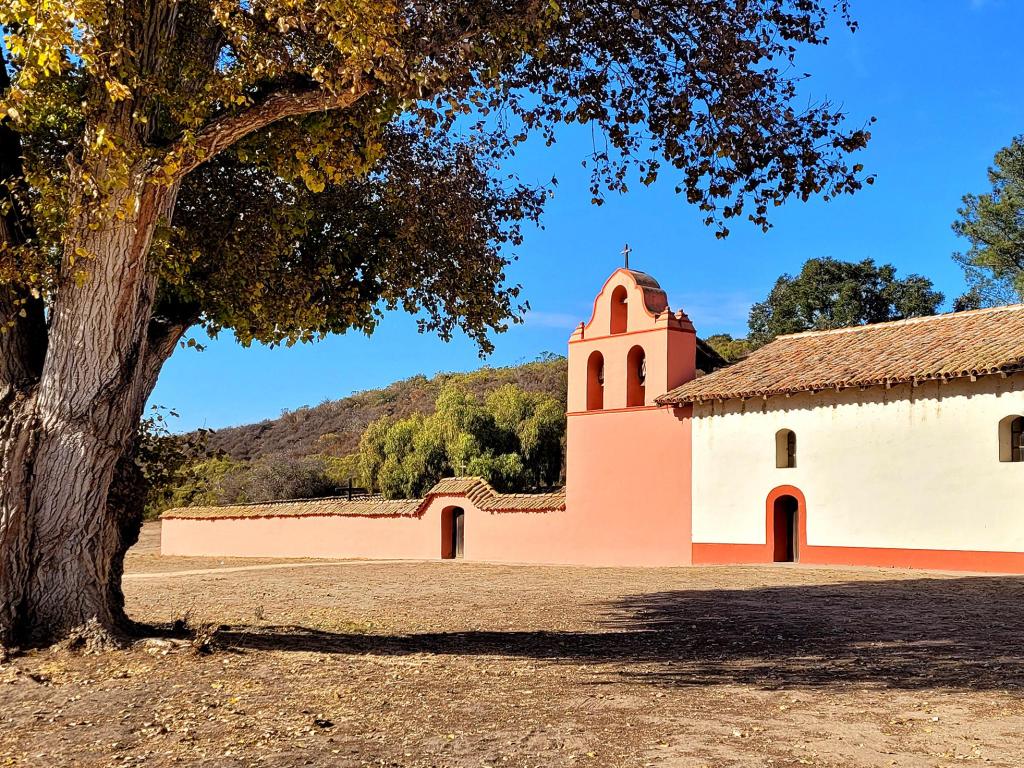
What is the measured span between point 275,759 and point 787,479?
1907 cm

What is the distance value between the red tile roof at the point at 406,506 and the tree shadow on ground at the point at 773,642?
13.3m

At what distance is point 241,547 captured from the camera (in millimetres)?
32969

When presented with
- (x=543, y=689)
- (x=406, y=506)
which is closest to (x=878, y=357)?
(x=406, y=506)

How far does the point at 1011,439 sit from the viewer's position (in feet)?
64.1

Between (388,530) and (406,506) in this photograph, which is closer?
(406,506)

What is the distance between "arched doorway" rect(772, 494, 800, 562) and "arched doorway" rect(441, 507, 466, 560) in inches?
358

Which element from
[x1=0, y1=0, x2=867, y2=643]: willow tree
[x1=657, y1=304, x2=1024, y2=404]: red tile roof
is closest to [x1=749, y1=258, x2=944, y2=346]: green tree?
[x1=657, y1=304, x2=1024, y2=404]: red tile roof

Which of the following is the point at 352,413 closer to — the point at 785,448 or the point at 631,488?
the point at 631,488

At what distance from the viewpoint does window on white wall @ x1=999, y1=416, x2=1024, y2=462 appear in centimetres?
1938

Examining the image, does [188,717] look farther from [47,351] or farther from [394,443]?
[394,443]

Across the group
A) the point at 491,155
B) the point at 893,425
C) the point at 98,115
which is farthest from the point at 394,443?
the point at 98,115

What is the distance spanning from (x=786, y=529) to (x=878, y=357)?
14.7ft

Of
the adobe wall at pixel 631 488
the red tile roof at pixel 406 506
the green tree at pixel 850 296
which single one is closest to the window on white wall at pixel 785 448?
the adobe wall at pixel 631 488

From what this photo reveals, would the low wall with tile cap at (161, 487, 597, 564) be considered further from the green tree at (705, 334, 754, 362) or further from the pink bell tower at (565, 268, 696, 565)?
the green tree at (705, 334, 754, 362)
